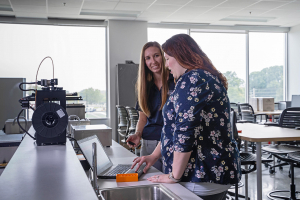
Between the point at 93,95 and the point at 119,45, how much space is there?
129 centimetres

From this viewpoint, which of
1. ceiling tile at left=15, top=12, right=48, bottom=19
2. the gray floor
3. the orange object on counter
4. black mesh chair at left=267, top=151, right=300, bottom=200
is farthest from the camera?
ceiling tile at left=15, top=12, right=48, bottom=19

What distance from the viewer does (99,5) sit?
5.31 meters

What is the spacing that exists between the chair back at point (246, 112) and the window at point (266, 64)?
1.13 m

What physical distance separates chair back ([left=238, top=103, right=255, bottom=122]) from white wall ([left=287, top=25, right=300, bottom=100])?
2002 mm

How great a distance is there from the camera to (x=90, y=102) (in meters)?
6.56

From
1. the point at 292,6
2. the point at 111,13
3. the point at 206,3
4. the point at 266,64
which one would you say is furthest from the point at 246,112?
the point at 111,13

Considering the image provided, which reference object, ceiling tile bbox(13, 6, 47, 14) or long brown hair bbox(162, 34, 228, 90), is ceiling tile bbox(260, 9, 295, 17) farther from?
long brown hair bbox(162, 34, 228, 90)

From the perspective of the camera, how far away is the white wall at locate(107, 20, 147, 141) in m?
6.34

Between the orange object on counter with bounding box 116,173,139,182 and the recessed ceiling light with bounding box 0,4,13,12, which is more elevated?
the recessed ceiling light with bounding box 0,4,13,12

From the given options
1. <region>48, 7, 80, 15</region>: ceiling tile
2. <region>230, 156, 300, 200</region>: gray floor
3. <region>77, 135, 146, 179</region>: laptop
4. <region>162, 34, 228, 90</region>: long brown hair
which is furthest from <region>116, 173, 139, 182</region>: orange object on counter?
<region>48, 7, 80, 15</region>: ceiling tile

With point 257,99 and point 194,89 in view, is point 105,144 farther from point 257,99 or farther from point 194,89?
point 257,99

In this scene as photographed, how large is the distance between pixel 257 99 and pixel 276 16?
192 cm

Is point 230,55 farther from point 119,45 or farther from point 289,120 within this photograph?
point 289,120

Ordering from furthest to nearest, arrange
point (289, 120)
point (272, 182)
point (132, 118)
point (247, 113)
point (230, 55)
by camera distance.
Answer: point (230, 55)
point (247, 113)
point (132, 118)
point (272, 182)
point (289, 120)
